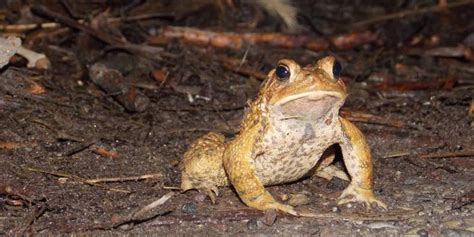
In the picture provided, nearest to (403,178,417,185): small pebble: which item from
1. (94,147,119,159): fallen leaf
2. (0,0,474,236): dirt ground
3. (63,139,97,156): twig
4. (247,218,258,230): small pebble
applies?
(0,0,474,236): dirt ground

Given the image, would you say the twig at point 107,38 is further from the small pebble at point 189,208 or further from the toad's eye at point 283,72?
the toad's eye at point 283,72

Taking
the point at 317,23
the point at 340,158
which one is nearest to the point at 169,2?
the point at 317,23

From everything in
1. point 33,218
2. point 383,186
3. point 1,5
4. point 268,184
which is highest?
point 383,186

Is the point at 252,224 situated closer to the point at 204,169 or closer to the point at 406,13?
the point at 204,169

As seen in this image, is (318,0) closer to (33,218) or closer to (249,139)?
(249,139)

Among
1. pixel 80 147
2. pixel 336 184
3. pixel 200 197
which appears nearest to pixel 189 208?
pixel 200 197

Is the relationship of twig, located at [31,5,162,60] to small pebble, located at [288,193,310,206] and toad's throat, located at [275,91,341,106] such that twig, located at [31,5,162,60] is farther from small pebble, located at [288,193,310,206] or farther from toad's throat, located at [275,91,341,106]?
toad's throat, located at [275,91,341,106]

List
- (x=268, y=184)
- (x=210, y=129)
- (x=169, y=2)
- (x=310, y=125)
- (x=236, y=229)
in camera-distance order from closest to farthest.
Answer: (x=236, y=229), (x=310, y=125), (x=268, y=184), (x=210, y=129), (x=169, y=2)

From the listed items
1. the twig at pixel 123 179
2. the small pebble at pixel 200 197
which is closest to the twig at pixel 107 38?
the twig at pixel 123 179
